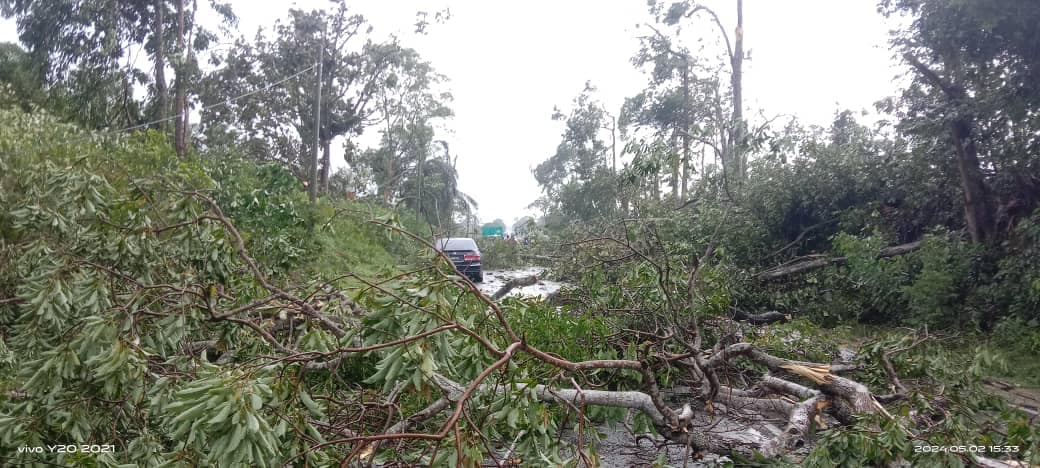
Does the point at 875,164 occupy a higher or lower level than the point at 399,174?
lower

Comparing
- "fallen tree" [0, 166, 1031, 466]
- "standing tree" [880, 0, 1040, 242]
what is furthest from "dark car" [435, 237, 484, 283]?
"fallen tree" [0, 166, 1031, 466]

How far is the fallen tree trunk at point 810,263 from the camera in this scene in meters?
8.72

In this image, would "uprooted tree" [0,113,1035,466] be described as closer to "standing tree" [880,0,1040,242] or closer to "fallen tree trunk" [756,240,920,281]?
"fallen tree trunk" [756,240,920,281]

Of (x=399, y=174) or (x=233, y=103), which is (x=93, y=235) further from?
(x=399, y=174)

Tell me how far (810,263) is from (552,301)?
4.70 metres

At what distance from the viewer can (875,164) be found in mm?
9719

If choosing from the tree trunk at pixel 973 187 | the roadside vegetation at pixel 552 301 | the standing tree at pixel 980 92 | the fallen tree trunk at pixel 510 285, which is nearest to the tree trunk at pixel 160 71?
the roadside vegetation at pixel 552 301

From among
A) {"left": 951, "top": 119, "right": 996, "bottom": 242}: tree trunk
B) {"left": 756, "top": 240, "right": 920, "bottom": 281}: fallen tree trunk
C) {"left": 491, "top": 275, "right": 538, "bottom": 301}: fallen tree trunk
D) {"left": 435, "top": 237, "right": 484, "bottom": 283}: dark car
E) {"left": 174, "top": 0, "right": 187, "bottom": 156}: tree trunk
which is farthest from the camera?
{"left": 174, "top": 0, "right": 187, "bottom": 156}: tree trunk

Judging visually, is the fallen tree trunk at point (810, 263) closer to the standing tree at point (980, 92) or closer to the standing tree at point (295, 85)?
the standing tree at point (980, 92)

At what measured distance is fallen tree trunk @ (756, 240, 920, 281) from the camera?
872cm

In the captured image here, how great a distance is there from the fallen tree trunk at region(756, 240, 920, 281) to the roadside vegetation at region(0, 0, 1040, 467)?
0.15 ft

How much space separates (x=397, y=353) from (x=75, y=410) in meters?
1.67

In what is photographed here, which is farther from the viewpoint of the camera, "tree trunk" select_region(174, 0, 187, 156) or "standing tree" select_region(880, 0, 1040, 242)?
"tree trunk" select_region(174, 0, 187, 156)

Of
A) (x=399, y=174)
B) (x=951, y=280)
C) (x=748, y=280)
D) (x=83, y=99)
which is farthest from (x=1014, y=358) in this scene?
(x=399, y=174)
